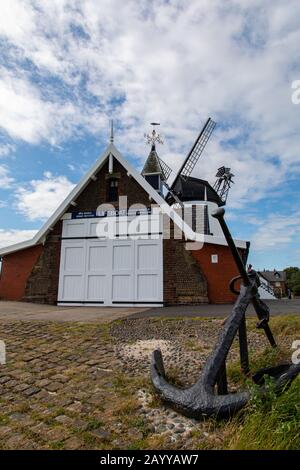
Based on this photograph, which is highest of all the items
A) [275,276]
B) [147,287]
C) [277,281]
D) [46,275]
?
[275,276]

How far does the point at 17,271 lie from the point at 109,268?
4.11m

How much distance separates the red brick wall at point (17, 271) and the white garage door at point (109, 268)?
→ 1.43 m

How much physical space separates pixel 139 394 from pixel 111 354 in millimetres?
1313

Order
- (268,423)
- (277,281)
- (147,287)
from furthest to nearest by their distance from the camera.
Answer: (277,281) → (147,287) → (268,423)

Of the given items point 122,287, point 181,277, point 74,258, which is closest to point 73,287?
point 74,258

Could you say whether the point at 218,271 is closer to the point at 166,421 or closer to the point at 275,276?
the point at 166,421

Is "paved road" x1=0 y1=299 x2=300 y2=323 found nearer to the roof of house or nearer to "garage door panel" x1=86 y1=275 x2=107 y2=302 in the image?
"garage door panel" x1=86 y1=275 x2=107 y2=302

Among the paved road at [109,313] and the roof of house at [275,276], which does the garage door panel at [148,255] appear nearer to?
the paved road at [109,313]

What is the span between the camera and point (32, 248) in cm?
1270

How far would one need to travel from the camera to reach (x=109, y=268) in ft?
37.7

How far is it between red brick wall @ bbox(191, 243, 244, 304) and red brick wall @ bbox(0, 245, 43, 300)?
6509mm

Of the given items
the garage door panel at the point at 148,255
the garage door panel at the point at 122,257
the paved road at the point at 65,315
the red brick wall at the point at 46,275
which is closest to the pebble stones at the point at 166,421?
the paved road at the point at 65,315
